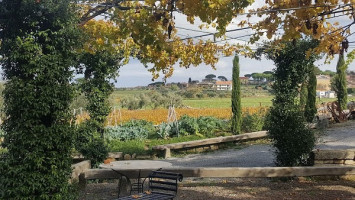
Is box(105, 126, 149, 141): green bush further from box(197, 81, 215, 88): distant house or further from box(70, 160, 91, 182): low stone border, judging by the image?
box(197, 81, 215, 88): distant house

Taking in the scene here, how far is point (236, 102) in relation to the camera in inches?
656

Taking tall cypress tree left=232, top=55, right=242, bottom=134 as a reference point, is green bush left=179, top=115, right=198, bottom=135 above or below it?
below

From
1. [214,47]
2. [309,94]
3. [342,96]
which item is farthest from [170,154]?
[342,96]

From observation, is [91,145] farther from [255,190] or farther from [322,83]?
[322,83]

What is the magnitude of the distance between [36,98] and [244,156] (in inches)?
345

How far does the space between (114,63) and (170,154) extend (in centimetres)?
436

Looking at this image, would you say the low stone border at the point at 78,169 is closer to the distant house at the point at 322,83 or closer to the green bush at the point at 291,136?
the green bush at the point at 291,136

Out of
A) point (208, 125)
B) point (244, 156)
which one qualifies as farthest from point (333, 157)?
point (208, 125)

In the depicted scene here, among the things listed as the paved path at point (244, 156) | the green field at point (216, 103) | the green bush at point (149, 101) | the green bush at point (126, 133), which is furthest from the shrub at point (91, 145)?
the green field at point (216, 103)

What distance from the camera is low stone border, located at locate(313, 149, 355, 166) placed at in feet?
28.4

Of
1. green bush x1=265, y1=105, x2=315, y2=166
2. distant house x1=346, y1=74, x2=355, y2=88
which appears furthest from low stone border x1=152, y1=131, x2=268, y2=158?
distant house x1=346, y1=74, x2=355, y2=88

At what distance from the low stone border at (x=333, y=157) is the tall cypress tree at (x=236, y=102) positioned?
7598 millimetres

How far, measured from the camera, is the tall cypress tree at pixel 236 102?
1636cm

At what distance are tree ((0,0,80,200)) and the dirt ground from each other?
2.30 meters
